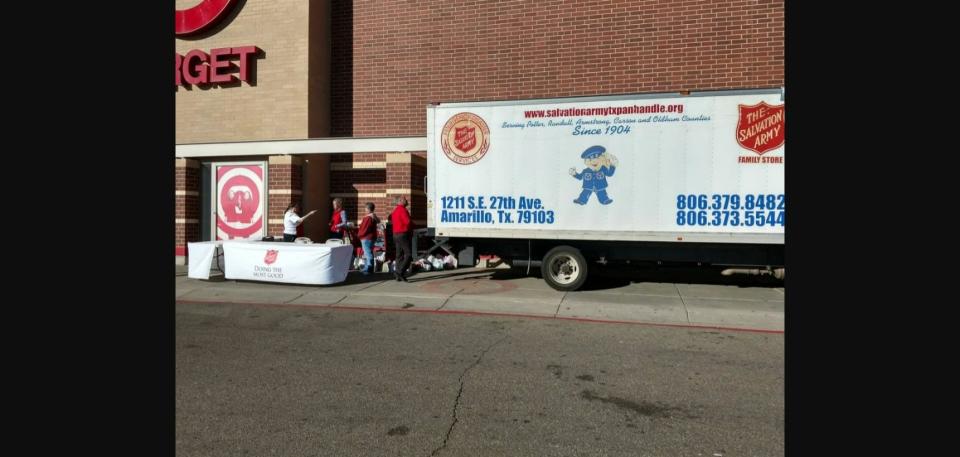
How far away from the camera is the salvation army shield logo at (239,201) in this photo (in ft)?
43.5

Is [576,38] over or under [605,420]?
over

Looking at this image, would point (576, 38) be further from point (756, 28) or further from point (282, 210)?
point (282, 210)

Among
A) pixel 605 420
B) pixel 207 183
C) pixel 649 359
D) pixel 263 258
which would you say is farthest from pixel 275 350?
pixel 207 183

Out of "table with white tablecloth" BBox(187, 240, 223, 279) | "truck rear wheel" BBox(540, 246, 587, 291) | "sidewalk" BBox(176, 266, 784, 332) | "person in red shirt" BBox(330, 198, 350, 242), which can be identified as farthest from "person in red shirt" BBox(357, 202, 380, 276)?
"truck rear wheel" BBox(540, 246, 587, 291)

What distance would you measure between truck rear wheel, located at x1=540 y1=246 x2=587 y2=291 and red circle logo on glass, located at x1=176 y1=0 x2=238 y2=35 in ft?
35.1

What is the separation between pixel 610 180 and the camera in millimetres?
8820

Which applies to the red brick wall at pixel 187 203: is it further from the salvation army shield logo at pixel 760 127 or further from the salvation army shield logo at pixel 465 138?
the salvation army shield logo at pixel 760 127

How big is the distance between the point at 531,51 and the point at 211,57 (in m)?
8.35

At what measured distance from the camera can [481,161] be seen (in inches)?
370

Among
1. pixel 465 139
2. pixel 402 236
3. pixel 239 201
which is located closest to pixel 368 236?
pixel 402 236

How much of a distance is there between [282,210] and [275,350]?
310 inches

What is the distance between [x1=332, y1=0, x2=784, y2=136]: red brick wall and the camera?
1188 centimetres

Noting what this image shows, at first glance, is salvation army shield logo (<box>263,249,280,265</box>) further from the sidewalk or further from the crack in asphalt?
the crack in asphalt

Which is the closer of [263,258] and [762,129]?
[762,129]
